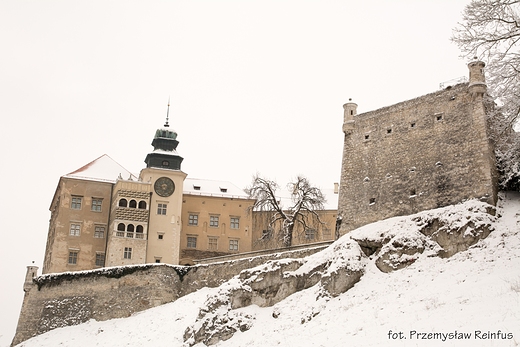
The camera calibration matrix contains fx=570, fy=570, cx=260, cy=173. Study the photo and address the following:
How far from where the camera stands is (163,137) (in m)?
47.5

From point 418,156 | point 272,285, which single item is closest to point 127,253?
point 272,285

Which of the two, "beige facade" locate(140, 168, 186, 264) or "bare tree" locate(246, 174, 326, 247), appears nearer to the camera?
"bare tree" locate(246, 174, 326, 247)

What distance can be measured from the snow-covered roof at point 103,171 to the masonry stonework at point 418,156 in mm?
20861

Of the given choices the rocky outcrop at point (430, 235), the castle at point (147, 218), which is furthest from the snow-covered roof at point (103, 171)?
the rocky outcrop at point (430, 235)

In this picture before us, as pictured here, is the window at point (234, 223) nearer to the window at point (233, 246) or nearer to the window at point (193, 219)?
the window at point (233, 246)

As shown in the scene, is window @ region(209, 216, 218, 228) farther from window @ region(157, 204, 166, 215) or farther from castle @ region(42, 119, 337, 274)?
window @ region(157, 204, 166, 215)

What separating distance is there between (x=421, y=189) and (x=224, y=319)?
11.3 metres

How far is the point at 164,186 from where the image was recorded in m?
44.8

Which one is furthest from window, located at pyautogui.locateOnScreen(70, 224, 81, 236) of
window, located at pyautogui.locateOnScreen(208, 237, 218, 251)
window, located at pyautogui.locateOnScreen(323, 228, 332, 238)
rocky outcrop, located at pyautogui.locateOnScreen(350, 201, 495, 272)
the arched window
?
rocky outcrop, located at pyautogui.locateOnScreen(350, 201, 495, 272)

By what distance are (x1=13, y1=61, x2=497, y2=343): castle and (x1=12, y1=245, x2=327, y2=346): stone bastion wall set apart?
63 millimetres

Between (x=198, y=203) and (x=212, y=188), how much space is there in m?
2.62

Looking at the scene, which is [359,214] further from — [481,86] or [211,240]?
[211,240]

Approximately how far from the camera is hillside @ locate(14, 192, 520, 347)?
1540 cm

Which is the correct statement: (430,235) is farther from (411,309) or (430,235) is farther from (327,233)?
(327,233)
